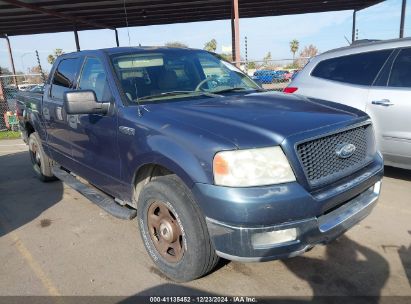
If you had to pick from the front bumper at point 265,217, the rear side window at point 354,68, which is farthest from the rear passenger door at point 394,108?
the front bumper at point 265,217

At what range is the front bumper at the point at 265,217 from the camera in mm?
2424

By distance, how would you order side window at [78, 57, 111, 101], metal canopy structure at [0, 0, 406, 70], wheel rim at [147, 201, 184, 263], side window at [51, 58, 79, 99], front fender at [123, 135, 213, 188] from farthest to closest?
metal canopy structure at [0, 0, 406, 70] < side window at [51, 58, 79, 99] < side window at [78, 57, 111, 101] < wheel rim at [147, 201, 184, 263] < front fender at [123, 135, 213, 188]

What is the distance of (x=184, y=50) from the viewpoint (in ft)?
14.1

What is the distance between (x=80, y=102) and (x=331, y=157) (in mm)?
2187

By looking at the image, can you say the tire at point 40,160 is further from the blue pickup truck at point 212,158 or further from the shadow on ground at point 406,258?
the shadow on ground at point 406,258

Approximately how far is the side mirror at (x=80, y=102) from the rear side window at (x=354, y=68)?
3.65 m

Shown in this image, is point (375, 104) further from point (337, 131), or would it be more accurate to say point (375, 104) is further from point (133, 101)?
point (133, 101)

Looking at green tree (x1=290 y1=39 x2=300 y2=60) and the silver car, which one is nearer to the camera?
the silver car

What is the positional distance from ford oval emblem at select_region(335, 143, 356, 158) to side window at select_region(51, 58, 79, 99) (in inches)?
125

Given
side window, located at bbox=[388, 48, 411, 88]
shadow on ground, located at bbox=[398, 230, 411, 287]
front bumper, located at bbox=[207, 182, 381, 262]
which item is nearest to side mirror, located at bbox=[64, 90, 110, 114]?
front bumper, located at bbox=[207, 182, 381, 262]

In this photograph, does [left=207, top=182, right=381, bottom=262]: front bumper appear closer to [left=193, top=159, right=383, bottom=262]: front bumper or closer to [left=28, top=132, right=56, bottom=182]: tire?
[left=193, top=159, right=383, bottom=262]: front bumper

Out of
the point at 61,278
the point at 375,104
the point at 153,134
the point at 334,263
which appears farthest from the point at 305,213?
the point at 375,104

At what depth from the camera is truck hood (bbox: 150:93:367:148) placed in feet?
8.44

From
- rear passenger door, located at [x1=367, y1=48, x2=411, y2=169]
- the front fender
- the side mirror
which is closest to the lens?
the front fender
